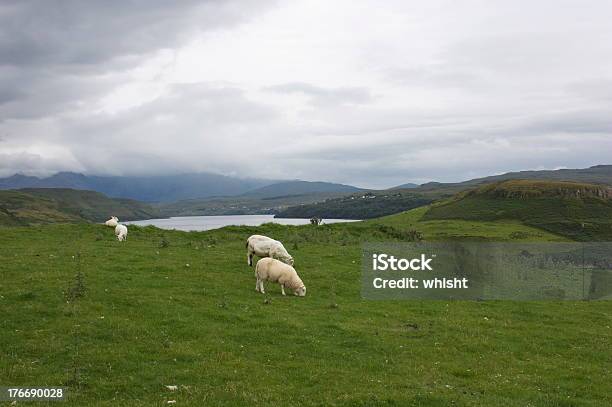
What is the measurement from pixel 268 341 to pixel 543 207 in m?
156

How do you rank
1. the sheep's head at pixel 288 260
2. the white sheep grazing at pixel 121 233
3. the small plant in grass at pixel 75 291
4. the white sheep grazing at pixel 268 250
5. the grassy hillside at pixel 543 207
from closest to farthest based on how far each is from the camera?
the small plant in grass at pixel 75 291 < the sheep's head at pixel 288 260 < the white sheep grazing at pixel 268 250 < the white sheep grazing at pixel 121 233 < the grassy hillside at pixel 543 207

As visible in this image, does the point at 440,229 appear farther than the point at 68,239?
Yes

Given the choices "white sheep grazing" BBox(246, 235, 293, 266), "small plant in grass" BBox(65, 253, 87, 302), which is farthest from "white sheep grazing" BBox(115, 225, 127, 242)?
"small plant in grass" BBox(65, 253, 87, 302)

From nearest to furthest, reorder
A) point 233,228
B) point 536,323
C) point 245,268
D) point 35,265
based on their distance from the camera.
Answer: point 536,323
point 35,265
point 245,268
point 233,228

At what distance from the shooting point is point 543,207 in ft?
504

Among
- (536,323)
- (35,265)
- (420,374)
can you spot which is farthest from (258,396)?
(35,265)

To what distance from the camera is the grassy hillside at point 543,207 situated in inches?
5143

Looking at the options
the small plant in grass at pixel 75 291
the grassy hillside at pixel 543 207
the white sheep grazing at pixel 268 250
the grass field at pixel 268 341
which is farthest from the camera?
the grassy hillside at pixel 543 207

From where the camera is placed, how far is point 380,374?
43.6 feet

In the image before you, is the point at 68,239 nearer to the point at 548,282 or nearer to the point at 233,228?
the point at 233,228

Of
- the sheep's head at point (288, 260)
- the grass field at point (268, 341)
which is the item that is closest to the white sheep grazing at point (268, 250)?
the sheep's head at point (288, 260)

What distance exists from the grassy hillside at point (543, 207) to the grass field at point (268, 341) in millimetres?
116438

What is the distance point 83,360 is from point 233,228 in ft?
106

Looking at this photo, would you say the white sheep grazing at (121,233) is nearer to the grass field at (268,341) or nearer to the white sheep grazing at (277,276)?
the grass field at (268,341)
